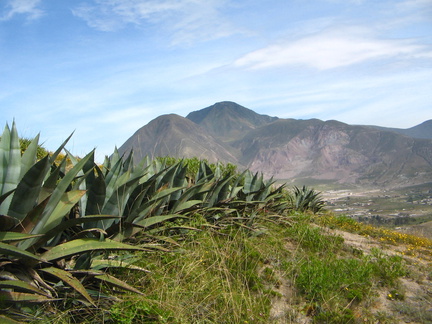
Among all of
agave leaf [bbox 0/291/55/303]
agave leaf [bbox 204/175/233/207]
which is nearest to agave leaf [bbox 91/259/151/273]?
agave leaf [bbox 0/291/55/303]

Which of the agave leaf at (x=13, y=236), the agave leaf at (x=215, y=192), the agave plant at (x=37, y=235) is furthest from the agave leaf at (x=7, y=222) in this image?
the agave leaf at (x=215, y=192)

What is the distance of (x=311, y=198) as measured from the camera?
10594 mm

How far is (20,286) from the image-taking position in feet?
8.55

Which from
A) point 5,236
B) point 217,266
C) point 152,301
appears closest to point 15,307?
point 5,236

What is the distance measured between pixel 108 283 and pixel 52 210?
76 centimetres

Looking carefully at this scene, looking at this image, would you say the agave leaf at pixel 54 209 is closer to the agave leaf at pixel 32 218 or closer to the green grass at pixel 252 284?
the agave leaf at pixel 32 218

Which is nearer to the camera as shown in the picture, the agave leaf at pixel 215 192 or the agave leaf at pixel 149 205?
the agave leaf at pixel 149 205

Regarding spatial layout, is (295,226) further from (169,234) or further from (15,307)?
(15,307)

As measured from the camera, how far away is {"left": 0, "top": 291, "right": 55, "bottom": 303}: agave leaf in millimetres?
2648

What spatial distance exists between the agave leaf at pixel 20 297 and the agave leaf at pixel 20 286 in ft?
0.12

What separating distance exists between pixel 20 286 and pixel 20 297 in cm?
13

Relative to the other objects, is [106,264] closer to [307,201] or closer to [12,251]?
[12,251]

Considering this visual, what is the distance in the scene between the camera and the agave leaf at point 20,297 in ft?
8.69

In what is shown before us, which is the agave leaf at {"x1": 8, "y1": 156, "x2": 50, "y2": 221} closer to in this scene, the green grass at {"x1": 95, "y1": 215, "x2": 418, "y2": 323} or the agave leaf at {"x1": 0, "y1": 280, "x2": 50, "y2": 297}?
the agave leaf at {"x1": 0, "y1": 280, "x2": 50, "y2": 297}
